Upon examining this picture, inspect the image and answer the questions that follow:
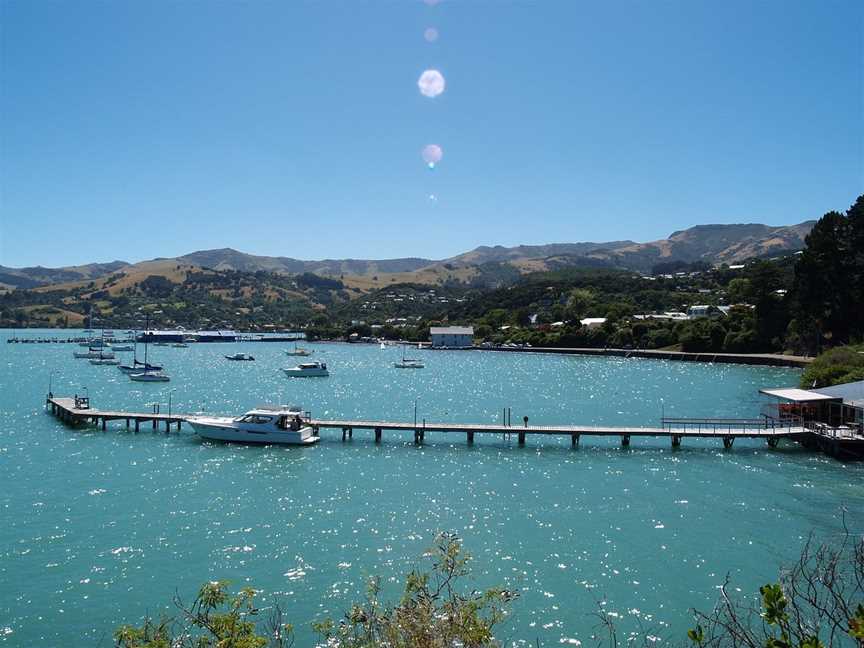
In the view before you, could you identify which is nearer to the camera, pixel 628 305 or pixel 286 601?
pixel 286 601

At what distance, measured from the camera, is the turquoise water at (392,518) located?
22406 mm

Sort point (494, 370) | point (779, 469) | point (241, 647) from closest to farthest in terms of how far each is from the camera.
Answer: point (241, 647) < point (779, 469) < point (494, 370)

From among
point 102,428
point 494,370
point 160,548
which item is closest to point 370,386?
point 494,370

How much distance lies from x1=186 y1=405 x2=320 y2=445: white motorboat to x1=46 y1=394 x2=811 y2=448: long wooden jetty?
1656 millimetres

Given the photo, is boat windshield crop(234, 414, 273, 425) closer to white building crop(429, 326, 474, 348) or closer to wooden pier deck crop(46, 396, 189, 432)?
wooden pier deck crop(46, 396, 189, 432)

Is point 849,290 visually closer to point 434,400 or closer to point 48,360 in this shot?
point 434,400

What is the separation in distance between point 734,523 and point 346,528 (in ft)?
53.7

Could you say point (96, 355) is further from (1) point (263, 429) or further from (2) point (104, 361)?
(1) point (263, 429)

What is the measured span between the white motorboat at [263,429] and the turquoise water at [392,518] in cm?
96

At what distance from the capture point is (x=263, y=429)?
4788cm

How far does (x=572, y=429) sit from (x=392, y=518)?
20639 mm

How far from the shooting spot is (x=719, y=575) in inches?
948

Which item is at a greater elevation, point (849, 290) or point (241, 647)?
point (849, 290)

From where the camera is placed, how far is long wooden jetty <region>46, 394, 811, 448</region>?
46.2 metres
